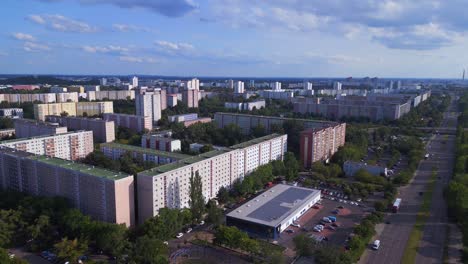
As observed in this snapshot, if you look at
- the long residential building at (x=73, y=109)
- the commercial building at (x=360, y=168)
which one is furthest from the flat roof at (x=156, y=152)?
the long residential building at (x=73, y=109)

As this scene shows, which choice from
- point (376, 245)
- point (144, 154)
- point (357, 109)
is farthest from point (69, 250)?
point (357, 109)

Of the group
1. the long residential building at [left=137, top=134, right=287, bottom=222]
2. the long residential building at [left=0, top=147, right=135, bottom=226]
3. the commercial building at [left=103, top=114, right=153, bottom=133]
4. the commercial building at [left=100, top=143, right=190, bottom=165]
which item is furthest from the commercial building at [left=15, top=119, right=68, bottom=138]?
the long residential building at [left=137, top=134, right=287, bottom=222]

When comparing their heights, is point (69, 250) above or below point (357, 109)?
below

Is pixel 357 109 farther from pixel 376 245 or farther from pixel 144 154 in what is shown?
pixel 376 245

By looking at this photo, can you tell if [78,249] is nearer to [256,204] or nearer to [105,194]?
[105,194]

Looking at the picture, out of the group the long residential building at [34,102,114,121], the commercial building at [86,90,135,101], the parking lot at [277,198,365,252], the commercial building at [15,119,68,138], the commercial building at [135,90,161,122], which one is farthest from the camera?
the commercial building at [86,90,135,101]

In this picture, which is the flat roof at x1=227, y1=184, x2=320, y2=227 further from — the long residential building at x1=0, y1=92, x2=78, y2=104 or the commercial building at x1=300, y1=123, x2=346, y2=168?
the long residential building at x1=0, y1=92, x2=78, y2=104

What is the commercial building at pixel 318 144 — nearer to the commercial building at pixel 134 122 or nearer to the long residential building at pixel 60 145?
the long residential building at pixel 60 145
